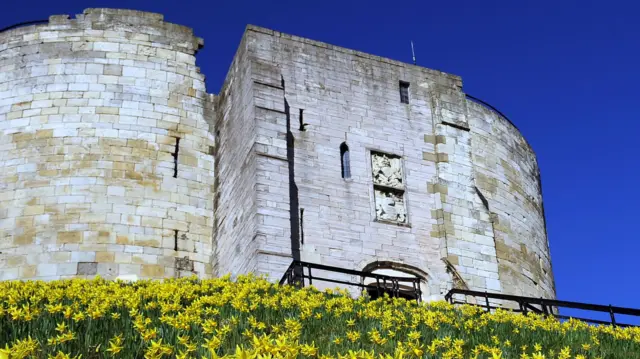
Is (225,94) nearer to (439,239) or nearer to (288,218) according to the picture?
(288,218)

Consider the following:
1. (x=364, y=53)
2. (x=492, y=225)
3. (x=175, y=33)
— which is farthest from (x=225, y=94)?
(x=492, y=225)

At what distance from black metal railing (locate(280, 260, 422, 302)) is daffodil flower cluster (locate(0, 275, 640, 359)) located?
1.17 metres

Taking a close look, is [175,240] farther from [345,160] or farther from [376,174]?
[376,174]

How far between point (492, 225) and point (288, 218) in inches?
238

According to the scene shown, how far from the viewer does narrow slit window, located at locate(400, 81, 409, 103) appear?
21844 mm

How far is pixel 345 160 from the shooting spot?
20047mm

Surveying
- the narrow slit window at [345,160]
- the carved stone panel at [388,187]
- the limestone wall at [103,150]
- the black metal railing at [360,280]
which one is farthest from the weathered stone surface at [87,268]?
the carved stone panel at [388,187]

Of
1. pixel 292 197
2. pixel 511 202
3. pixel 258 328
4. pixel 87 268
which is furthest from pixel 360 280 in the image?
pixel 258 328

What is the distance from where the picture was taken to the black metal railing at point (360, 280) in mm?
15117

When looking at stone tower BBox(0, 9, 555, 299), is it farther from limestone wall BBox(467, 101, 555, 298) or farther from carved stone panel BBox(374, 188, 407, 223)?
limestone wall BBox(467, 101, 555, 298)

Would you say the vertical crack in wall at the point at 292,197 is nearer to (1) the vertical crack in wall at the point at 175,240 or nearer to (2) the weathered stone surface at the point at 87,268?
(1) the vertical crack in wall at the point at 175,240

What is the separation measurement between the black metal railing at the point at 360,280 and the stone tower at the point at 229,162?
1.41 feet

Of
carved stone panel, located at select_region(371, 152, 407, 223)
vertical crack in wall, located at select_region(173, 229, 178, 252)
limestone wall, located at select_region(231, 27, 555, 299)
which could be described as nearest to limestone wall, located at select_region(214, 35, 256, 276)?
limestone wall, located at select_region(231, 27, 555, 299)

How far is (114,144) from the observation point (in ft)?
64.6
